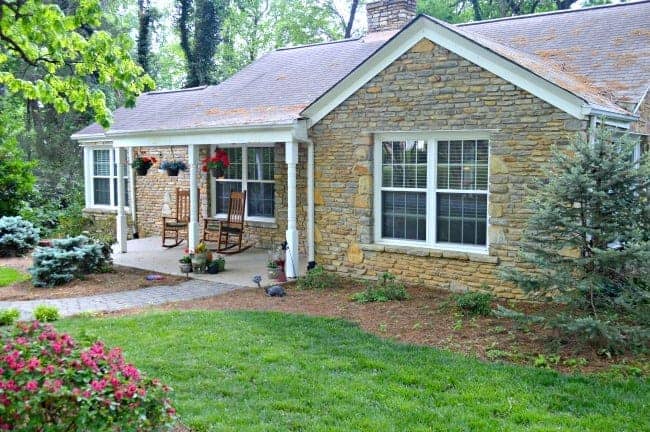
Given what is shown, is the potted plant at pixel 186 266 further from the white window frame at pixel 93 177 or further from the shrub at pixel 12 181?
the shrub at pixel 12 181

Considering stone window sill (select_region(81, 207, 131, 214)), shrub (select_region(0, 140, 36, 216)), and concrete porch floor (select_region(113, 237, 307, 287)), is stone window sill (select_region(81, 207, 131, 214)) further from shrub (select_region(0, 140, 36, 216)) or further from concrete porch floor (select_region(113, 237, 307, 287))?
concrete porch floor (select_region(113, 237, 307, 287))

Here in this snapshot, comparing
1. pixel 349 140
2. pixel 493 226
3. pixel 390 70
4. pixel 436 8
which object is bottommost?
pixel 493 226

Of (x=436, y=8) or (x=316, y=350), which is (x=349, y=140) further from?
(x=436, y=8)

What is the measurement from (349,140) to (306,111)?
0.91 metres

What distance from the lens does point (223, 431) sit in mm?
4398

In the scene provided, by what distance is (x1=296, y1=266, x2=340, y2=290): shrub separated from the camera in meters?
9.91

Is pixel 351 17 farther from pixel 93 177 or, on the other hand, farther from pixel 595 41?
pixel 595 41

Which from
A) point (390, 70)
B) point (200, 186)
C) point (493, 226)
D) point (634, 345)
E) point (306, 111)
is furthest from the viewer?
point (200, 186)

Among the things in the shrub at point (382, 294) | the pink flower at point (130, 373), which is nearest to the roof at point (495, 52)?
the shrub at point (382, 294)

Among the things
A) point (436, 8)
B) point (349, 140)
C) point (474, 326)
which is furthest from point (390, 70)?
point (436, 8)

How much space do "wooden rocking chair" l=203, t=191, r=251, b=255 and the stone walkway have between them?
2.91 m

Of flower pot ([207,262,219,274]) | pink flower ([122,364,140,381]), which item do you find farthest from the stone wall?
pink flower ([122,364,140,381])

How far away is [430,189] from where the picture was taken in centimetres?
948

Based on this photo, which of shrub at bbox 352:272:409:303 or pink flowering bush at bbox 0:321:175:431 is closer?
pink flowering bush at bbox 0:321:175:431
